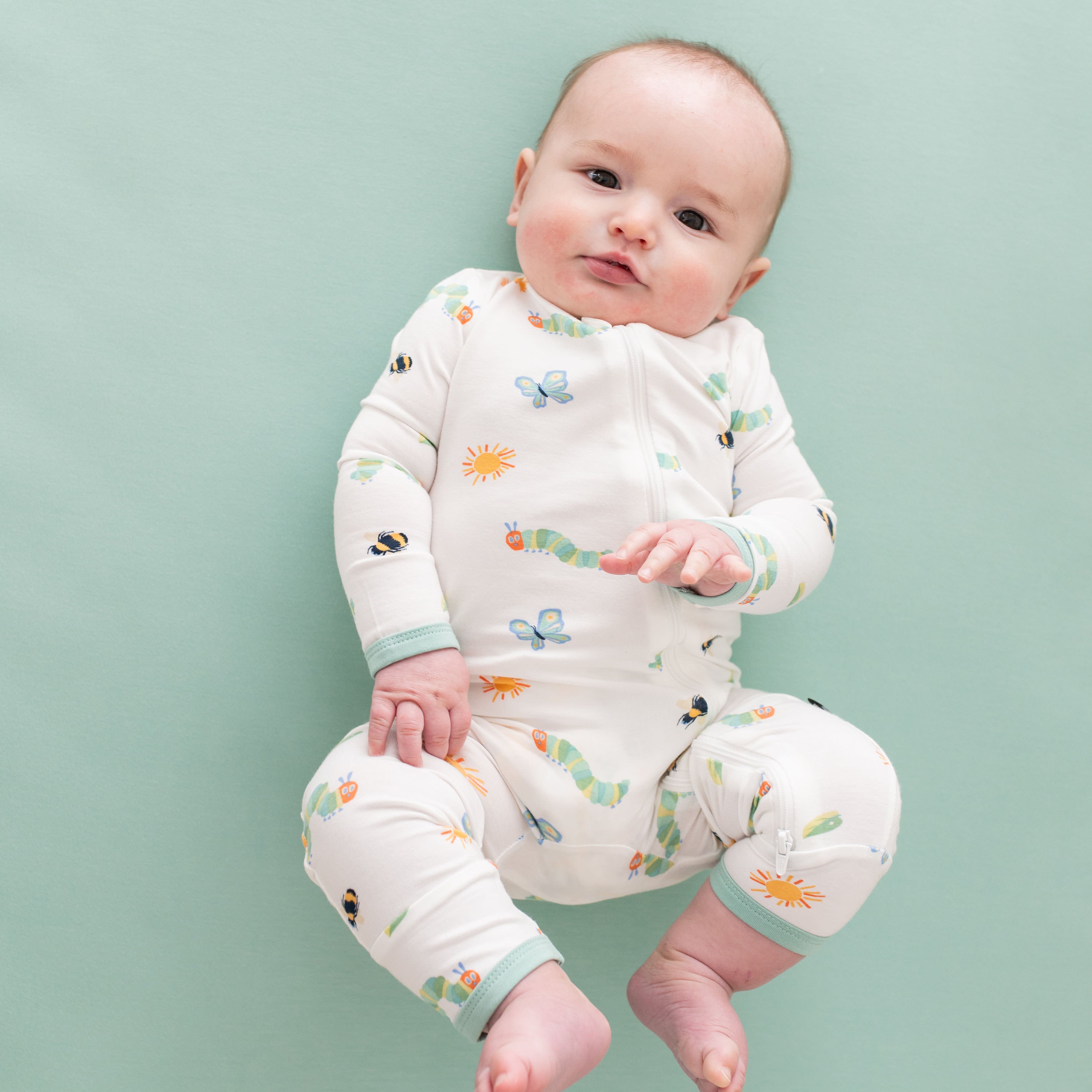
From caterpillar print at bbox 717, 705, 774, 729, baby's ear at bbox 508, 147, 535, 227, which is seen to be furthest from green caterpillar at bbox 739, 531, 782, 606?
baby's ear at bbox 508, 147, 535, 227

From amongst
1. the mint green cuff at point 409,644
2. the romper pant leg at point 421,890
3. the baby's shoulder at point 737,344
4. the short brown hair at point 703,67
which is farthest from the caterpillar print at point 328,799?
the short brown hair at point 703,67

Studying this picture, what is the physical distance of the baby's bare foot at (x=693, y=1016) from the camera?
2.69 ft

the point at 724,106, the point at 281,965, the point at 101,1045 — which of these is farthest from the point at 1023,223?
the point at 101,1045

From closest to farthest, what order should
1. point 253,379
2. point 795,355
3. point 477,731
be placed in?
point 477,731 → point 253,379 → point 795,355

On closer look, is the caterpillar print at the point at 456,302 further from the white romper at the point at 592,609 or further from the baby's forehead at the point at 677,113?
A: the baby's forehead at the point at 677,113

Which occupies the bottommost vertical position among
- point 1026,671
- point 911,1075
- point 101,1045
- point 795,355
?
point 101,1045

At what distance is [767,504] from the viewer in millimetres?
988

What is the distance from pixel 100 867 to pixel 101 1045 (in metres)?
0.18

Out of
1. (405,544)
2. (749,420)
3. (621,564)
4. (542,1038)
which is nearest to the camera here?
(542,1038)

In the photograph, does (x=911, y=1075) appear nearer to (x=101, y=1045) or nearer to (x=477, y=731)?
(x=477, y=731)

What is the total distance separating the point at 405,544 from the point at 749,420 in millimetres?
402

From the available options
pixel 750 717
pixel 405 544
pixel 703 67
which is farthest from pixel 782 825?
pixel 703 67

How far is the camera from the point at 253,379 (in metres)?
1.04

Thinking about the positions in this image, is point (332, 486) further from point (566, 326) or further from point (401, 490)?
point (566, 326)
